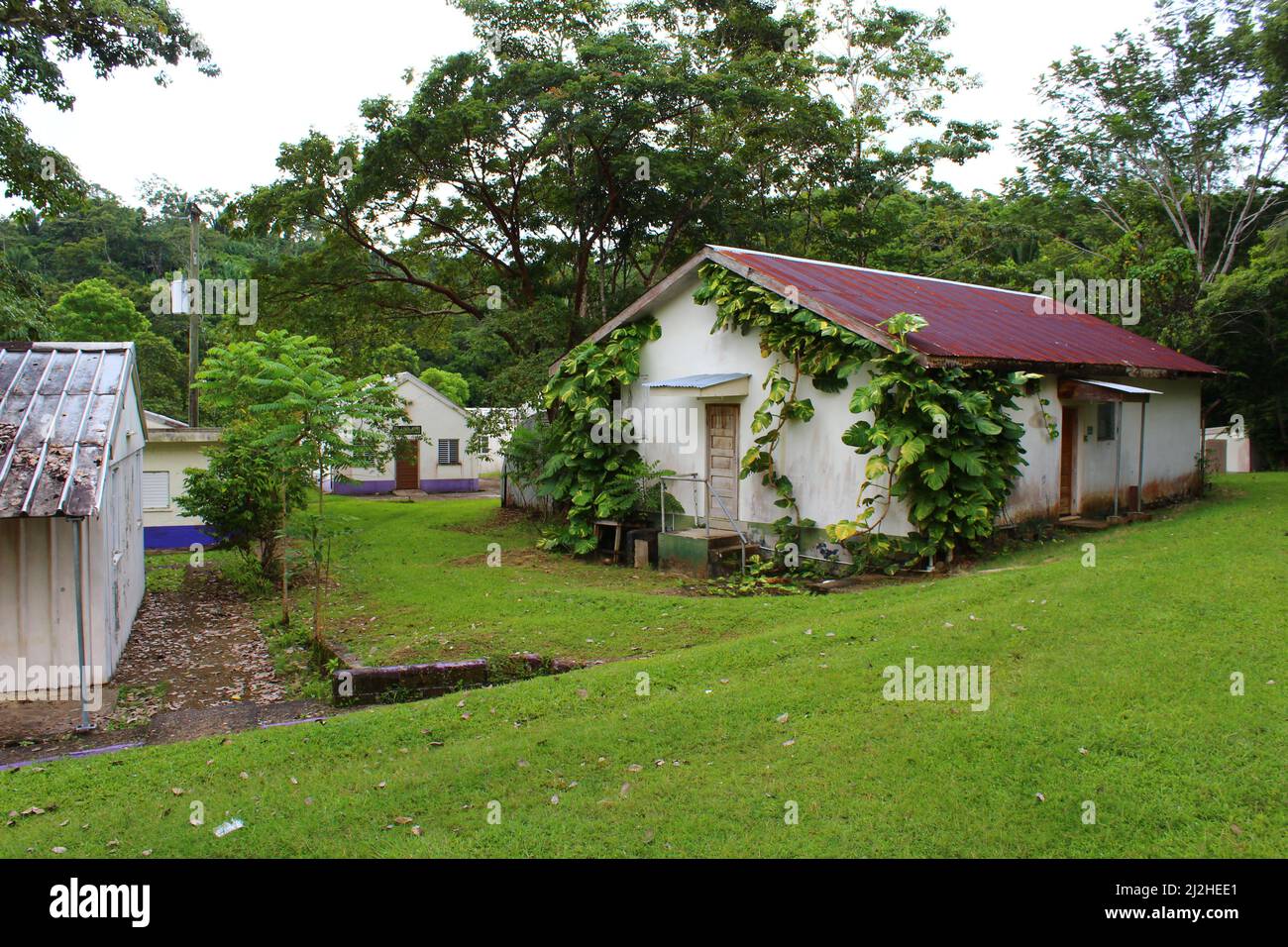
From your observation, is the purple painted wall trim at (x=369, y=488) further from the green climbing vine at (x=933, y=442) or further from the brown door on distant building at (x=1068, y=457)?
the brown door on distant building at (x=1068, y=457)

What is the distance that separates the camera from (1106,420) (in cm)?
1599

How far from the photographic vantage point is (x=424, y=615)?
11.9 meters

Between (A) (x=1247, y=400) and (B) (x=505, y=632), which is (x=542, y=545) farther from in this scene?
(A) (x=1247, y=400)

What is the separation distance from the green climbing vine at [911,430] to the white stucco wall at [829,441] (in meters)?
0.32

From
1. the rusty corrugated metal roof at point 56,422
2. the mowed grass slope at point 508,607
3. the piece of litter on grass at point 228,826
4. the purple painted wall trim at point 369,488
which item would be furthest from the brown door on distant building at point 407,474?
the piece of litter on grass at point 228,826

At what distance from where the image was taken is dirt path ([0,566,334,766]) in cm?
792

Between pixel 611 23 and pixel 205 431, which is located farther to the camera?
pixel 611 23

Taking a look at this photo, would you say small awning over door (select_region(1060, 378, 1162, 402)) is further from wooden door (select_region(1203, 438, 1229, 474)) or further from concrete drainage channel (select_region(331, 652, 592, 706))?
wooden door (select_region(1203, 438, 1229, 474))

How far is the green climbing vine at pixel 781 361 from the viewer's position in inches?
532

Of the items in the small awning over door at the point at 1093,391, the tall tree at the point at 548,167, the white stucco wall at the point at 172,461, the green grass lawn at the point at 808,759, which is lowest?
the green grass lawn at the point at 808,759

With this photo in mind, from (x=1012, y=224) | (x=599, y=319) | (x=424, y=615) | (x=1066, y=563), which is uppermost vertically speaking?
(x=1012, y=224)

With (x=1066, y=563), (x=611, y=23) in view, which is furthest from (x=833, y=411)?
(x=611, y=23)

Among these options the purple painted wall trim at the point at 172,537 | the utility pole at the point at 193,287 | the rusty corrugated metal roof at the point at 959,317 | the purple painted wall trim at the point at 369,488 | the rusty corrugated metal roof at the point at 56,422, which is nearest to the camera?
the rusty corrugated metal roof at the point at 56,422

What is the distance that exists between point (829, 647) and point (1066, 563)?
14.3ft
